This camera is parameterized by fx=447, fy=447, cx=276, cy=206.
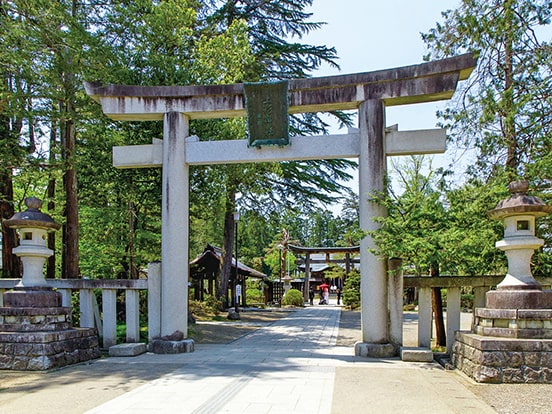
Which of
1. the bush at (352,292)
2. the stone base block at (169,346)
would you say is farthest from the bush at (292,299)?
the stone base block at (169,346)

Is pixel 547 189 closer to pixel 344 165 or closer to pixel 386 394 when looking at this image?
pixel 386 394

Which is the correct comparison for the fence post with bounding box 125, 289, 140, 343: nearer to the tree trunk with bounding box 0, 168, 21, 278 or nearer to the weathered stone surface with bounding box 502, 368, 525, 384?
the tree trunk with bounding box 0, 168, 21, 278

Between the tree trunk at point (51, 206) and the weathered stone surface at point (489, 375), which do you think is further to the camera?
the tree trunk at point (51, 206)

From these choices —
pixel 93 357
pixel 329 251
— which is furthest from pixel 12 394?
pixel 329 251

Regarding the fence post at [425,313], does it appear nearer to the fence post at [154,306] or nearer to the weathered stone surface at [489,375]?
the weathered stone surface at [489,375]

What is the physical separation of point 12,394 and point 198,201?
888cm

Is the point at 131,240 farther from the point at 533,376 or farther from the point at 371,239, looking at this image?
the point at 533,376

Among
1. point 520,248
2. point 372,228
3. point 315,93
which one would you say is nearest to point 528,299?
point 520,248

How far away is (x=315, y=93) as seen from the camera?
8.96 m

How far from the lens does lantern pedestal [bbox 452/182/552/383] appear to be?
19.8 feet

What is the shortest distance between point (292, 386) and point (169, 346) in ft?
11.7

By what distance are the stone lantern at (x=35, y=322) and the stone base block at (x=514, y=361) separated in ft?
21.5

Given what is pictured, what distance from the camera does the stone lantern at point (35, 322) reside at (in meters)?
7.21

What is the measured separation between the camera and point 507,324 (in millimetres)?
6438
